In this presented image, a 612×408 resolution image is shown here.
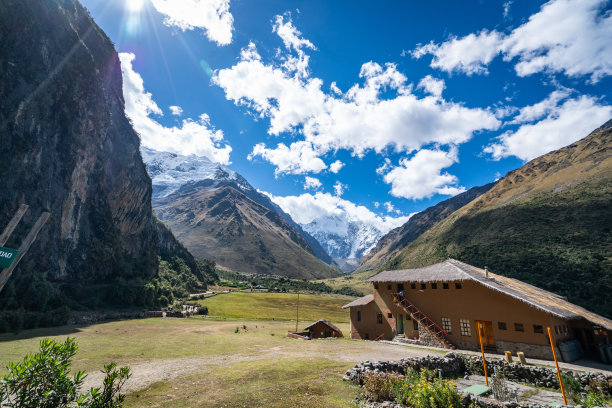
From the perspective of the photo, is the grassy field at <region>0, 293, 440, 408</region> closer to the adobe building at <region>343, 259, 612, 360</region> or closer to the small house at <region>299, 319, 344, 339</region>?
the adobe building at <region>343, 259, 612, 360</region>

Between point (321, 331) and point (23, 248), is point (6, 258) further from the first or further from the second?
point (321, 331)

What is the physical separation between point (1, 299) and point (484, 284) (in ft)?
203

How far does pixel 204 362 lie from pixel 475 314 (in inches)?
1070

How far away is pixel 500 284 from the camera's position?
30453 millimetres

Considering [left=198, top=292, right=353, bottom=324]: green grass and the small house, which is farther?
[left=198, top=292, right=353, bottom=324]: green grass

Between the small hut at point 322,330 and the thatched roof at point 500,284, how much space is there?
9587 mm

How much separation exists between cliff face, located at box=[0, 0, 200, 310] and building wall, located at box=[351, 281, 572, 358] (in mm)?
54838

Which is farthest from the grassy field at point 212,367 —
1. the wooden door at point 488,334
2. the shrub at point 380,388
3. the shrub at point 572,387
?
the shrub at point 572,387

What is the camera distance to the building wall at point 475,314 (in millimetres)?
26266

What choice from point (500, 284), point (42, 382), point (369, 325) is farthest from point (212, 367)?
point (500, 284)

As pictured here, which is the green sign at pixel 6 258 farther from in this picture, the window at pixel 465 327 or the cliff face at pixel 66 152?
the cliff face at pixel 66 152

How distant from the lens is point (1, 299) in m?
39.6

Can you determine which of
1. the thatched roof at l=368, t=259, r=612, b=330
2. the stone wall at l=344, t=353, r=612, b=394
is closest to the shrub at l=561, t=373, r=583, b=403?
the stone wall at l=344, t=353, r=612, b=394

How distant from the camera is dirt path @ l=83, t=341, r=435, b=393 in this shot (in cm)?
1645
